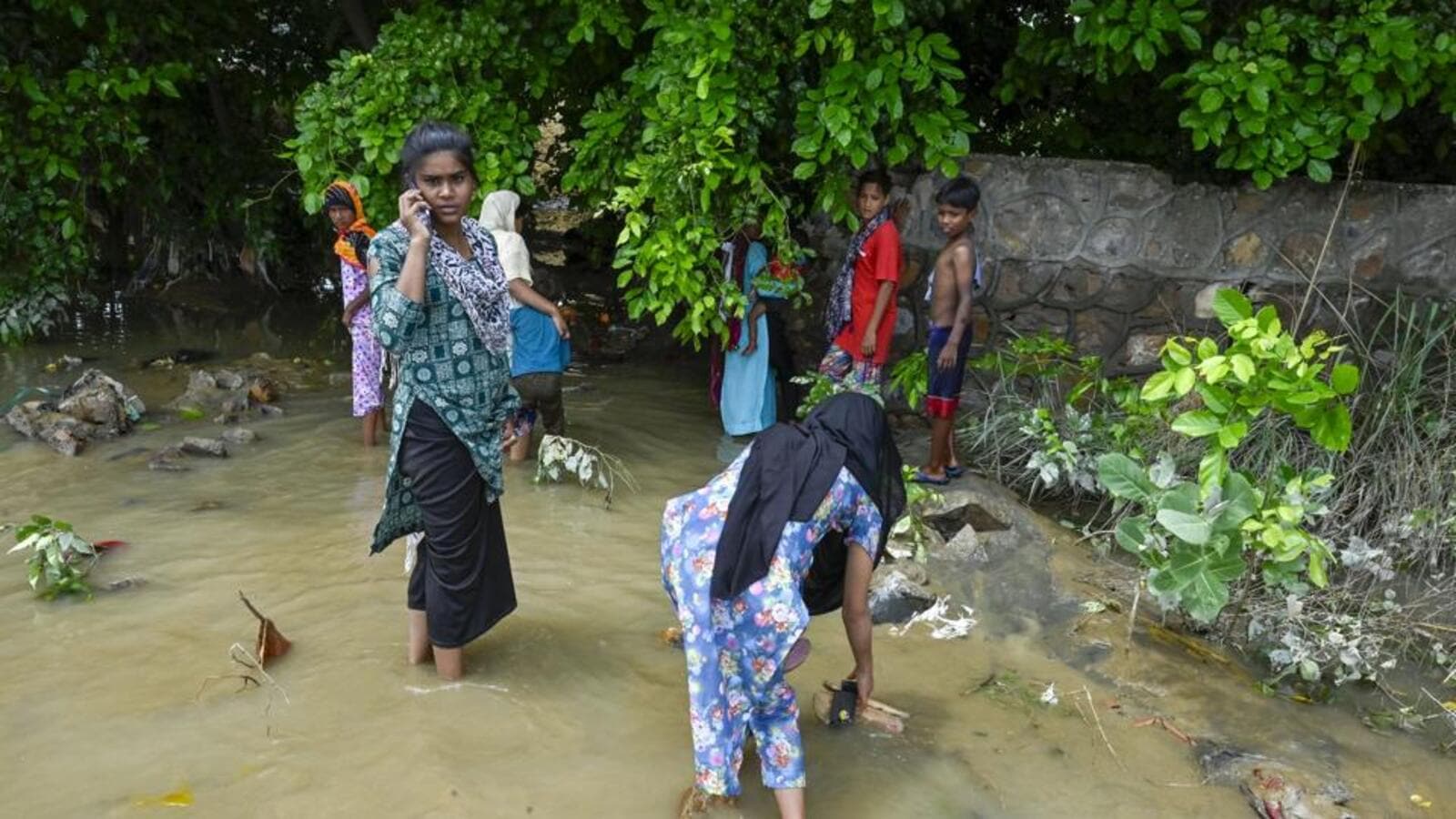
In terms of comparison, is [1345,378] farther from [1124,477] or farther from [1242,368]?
[1124,477]

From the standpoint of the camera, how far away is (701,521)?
9.82ft

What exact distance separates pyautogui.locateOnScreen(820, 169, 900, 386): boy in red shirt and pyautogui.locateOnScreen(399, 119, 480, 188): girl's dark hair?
296 centimetres

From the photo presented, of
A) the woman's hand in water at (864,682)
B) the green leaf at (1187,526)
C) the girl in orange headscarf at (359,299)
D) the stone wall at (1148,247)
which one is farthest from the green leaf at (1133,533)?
the girl in orange headscarf at (359,299)

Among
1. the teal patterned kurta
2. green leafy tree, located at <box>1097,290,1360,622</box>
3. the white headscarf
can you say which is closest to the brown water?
green leafy tree, located at <box>1097,290,1360,622</box>

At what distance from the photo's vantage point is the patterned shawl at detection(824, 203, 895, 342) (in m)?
6.06

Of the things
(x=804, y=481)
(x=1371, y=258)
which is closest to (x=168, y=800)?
(x=804, y=481)

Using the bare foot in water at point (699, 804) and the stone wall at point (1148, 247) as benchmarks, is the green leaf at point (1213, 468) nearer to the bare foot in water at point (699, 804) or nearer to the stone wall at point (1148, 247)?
the bare foot in water at point (699, 804)

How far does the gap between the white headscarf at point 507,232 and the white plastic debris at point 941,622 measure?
2521 millimetres

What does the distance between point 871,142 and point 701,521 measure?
3234 millimetres

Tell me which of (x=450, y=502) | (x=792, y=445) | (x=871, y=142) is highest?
(x=871, y=142)

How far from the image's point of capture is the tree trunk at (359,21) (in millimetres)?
8609

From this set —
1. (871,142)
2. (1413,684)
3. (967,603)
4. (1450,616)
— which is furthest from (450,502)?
(1450,616)

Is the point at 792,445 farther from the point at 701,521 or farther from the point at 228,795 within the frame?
the point at 228,795

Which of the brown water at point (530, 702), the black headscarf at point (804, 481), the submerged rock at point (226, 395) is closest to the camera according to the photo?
the black headscarf at point (804, 481)
